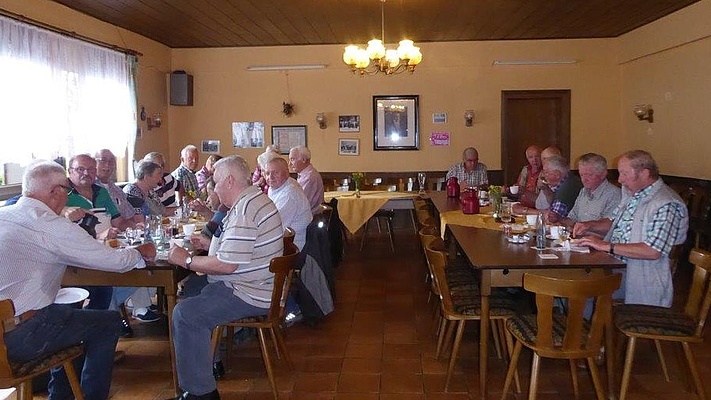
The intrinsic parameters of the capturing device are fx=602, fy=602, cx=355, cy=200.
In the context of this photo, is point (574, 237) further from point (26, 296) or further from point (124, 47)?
point (124, 47)

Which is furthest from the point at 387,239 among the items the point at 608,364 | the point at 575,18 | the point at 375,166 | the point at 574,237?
the point at 608,364

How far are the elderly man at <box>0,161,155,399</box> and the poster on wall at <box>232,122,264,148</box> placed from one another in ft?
19.6

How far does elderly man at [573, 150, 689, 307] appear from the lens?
3113 millimetres

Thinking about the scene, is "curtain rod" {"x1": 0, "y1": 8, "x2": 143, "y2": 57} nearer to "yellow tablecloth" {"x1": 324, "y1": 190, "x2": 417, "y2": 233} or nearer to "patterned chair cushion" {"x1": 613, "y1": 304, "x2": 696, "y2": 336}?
"yellow tablecloth" {"x1": 324, "y1": 190, "x2": 417, "y2": 233}

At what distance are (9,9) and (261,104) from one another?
396 cm

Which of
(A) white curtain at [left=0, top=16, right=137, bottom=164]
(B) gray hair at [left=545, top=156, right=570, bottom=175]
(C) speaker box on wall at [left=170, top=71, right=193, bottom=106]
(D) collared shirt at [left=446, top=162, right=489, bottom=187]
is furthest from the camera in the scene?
(C) speaker box on wall at [left=170, top=71, right=193, bottom=106]

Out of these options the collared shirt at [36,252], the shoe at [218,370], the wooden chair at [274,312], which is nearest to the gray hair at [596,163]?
the wooden chair at [274,312]

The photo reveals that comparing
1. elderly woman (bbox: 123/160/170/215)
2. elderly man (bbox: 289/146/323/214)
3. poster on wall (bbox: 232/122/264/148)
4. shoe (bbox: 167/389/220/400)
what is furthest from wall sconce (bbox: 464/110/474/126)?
shoe (bbox: 167/389/220/400)

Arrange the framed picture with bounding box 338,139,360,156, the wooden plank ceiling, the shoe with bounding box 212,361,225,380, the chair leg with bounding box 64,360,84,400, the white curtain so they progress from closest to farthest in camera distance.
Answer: the chair leg with bounding box 64,360,84,400 → the shoe with bounding box 212,361,225,380 → the white curtain → the wooden plank ceiling → the framed picture with bounding box 338,139,360,156

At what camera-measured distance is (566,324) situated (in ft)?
8.77

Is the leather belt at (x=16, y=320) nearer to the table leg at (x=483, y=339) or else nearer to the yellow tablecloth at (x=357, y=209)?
the table leg at (x=483, y=339)

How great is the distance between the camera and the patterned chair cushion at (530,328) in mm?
2725

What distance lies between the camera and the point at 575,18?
6848 millimetres

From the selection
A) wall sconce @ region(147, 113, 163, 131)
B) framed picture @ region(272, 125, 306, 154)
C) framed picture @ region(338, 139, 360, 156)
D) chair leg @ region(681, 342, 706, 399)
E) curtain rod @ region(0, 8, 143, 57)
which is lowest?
chair leg @ region(681, 342, 706, 399)
